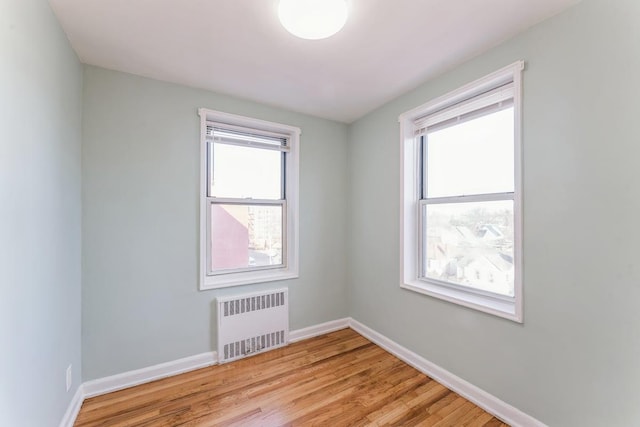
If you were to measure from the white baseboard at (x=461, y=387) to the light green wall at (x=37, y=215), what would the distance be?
2.46 metres

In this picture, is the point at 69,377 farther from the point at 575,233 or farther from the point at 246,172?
the point at 575,233

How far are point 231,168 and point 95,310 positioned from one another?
62.5 inches

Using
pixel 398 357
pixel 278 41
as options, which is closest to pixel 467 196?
pixel 398 357

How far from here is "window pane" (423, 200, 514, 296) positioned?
187cm

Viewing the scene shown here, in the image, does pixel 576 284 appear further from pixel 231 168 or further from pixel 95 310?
pixel 95 310

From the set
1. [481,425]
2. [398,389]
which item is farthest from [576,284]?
[398,389]

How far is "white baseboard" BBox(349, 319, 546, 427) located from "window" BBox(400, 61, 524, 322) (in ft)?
1.90

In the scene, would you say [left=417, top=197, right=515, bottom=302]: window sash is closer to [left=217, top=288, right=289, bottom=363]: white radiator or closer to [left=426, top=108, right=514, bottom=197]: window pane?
[left=426, top=108, right=514, bottom=197]: window pane

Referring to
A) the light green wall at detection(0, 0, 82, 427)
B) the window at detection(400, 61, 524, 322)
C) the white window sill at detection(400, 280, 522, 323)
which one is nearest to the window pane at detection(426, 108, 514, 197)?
the window at detection(400, 61, 524, 322)

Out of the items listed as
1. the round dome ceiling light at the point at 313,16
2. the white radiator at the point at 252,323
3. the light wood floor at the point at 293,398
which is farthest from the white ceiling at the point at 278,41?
the light wood floor at the point at 293,398

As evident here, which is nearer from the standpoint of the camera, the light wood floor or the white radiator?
the light wood floor

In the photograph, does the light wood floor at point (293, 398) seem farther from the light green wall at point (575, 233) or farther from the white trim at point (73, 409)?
the light green wall at point (575, 233)

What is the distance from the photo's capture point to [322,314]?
304 centimetres

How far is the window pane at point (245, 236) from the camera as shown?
2590 mm
